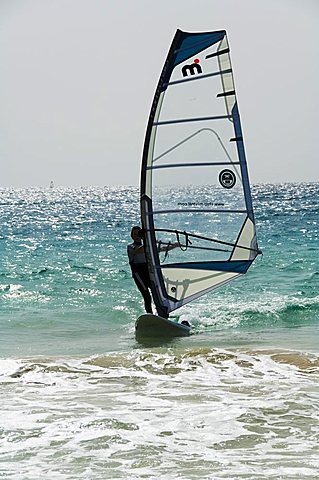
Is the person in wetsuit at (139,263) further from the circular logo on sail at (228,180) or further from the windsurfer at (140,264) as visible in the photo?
the circular logo on sail at (228,180)

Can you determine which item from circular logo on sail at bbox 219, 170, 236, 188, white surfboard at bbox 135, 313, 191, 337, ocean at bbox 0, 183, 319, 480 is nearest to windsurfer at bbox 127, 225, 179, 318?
white surfboard at bbox 135, 313, 191, 337

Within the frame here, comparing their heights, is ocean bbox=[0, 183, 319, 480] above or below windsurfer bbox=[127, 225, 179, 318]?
below

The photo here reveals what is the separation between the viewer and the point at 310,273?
15094 mm

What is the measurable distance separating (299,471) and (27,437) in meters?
1.65

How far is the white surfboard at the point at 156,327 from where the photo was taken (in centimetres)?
853

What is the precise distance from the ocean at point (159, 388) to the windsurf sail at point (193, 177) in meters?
0.72

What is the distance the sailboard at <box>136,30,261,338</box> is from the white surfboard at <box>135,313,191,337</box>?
208mm

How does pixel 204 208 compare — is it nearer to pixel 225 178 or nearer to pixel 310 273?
pixel 225 178

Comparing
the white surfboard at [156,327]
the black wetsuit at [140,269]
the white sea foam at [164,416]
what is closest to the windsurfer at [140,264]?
the black wetsuit at [140,269]

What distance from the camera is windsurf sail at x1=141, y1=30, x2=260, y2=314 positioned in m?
8.48

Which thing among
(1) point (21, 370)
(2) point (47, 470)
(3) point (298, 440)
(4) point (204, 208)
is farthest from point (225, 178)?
(2) point (47, 470)

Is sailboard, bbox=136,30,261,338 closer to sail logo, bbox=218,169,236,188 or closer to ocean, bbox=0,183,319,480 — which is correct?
sail logo, bbox=218,169,236,188

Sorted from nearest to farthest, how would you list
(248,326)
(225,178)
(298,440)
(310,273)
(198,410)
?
1. (298,440)
2. (198,410)
3. (225,178)
4. (248,326)
5. (310,273)

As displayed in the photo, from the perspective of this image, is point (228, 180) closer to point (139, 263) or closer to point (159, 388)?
point (139, 263)
